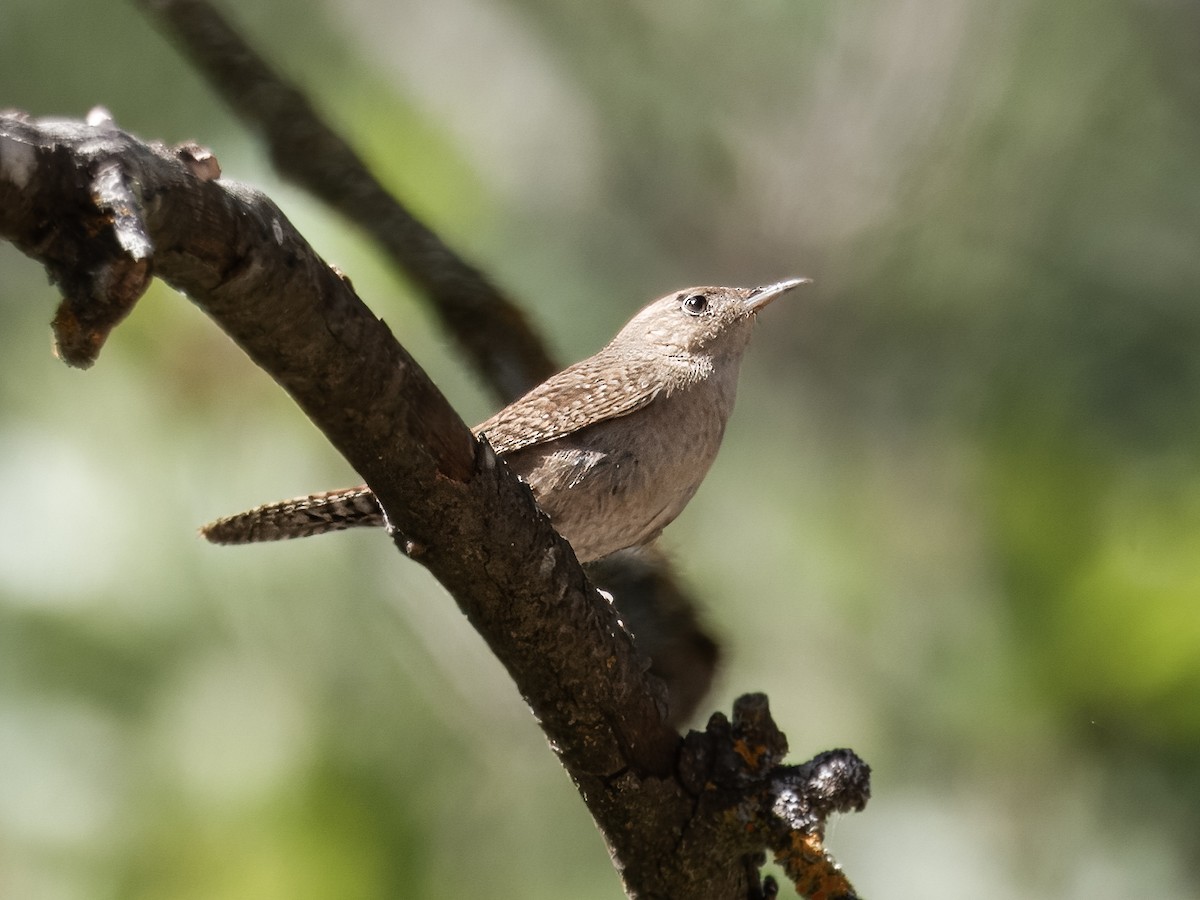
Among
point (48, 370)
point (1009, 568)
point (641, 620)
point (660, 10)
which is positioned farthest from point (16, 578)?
point (660, 10)

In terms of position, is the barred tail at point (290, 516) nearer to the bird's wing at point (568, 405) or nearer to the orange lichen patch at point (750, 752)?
the bird's wing at point (568, 405)

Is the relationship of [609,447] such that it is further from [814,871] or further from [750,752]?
[814,871]

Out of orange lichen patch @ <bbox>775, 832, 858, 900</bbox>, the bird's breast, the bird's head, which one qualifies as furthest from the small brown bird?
orange lichen patch @ <bbox>775, 832, 858, 900</bbox>

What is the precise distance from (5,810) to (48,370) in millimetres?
1886

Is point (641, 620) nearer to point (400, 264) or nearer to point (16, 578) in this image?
point (400, 264)

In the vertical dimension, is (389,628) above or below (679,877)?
above

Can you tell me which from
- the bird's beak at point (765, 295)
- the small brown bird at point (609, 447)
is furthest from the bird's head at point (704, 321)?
the small brown bird at point (609, 447)

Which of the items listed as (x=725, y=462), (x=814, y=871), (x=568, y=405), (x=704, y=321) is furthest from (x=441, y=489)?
(x=725, y=462)

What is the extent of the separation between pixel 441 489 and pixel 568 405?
4.21ft

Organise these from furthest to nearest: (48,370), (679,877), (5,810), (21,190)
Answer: (48,370) < (5,810) < (679,877) < (21,190)

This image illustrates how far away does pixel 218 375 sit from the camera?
519cm

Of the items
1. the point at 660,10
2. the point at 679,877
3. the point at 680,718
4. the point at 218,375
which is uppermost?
the point at 660,10

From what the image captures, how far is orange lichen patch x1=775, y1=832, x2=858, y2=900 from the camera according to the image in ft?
8.93

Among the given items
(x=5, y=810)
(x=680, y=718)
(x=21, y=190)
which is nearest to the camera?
(x=21, y=190)
